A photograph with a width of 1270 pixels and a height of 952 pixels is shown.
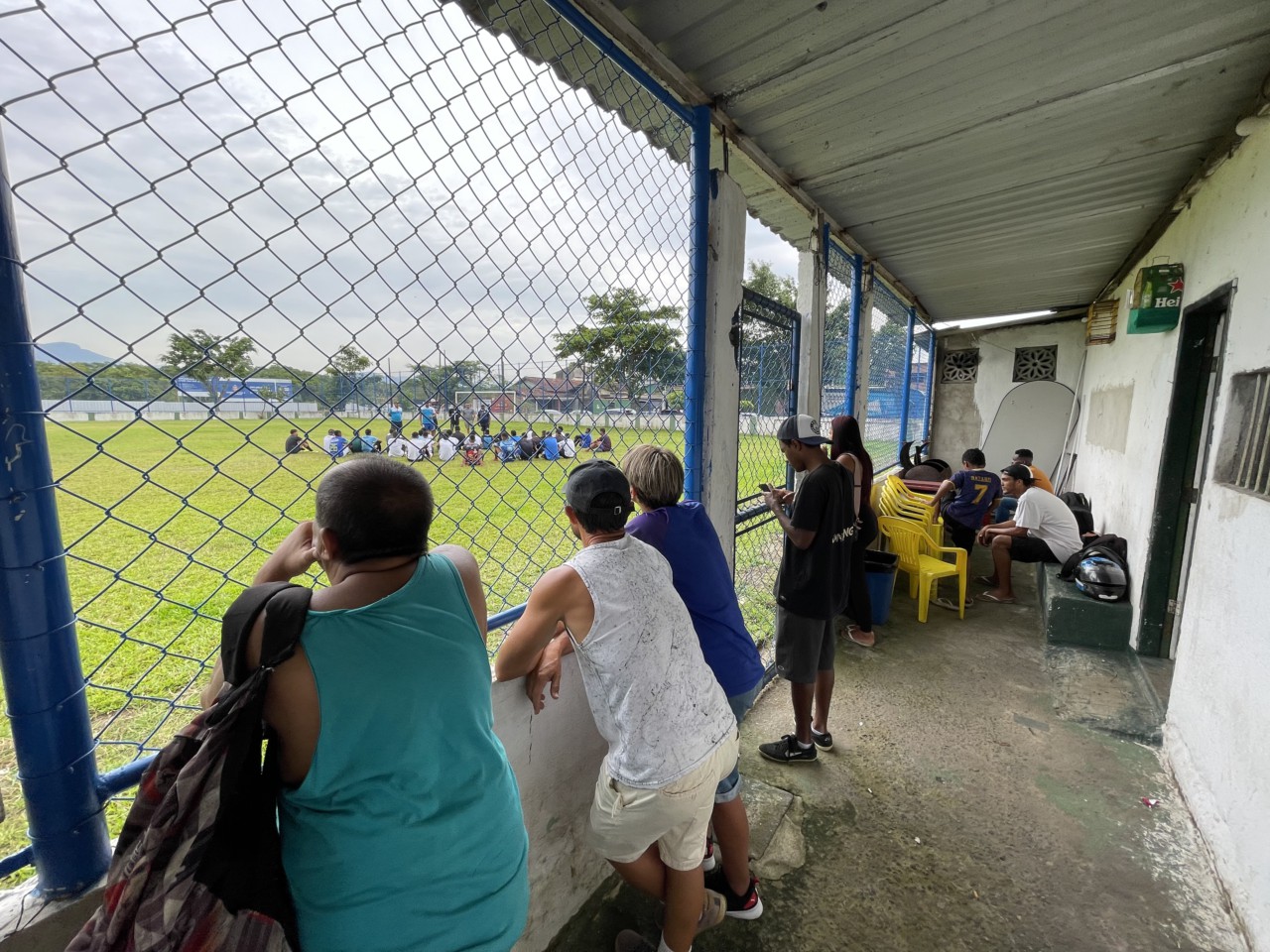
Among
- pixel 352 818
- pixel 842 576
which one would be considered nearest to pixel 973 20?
pixel 842 576

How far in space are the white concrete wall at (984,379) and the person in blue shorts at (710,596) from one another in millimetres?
9299

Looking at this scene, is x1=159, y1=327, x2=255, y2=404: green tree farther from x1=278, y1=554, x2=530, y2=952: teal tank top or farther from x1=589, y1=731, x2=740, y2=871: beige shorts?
x1=589, y1=731, x2=740, y2=871: beige shorts

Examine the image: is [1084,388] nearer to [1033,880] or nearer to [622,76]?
[1033,880]

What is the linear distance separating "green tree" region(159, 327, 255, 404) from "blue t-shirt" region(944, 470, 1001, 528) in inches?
235

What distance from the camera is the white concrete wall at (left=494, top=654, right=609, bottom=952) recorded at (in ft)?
5.06

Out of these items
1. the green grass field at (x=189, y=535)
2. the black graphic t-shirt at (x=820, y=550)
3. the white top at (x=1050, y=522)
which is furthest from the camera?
the white top at (x=1050, y=522)

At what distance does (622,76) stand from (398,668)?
214 centimetres

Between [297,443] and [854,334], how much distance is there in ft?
13.3

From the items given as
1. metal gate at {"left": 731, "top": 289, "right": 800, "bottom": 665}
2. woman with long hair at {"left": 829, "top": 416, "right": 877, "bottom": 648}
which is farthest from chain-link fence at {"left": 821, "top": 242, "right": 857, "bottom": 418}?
woman with long hair at {"left": 829, "top": 416, "right": 877, "bottom": 648}

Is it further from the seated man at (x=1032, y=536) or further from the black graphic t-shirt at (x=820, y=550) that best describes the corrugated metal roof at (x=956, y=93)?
the seated man at (x=1032, y=536)

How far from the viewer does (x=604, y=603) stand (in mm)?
1330

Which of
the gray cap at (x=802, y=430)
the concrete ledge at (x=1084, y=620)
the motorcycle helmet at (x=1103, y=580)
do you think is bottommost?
the concrete ledge at (x=1084, y=620)

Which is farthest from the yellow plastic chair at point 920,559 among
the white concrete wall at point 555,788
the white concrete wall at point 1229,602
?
the white concrete wall at point 555,788

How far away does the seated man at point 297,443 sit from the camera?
1249 mm
